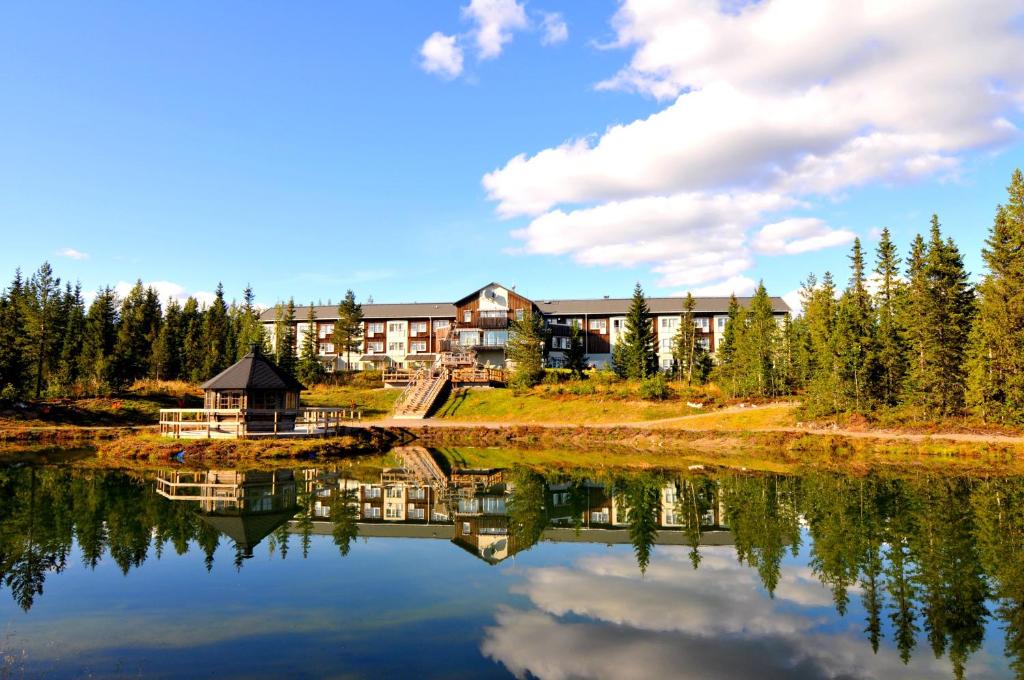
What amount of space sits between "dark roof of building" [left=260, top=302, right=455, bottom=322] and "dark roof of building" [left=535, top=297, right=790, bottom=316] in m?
14.2

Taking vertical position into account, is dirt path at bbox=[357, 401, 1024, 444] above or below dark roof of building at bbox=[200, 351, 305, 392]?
below

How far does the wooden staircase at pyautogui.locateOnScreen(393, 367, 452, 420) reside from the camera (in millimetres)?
58938

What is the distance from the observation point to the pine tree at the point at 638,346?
67.3 metres

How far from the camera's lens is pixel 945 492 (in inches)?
1024

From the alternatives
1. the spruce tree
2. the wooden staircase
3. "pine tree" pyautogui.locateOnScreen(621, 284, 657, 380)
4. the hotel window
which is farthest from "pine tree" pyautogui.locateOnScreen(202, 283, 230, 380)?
the spruce tree

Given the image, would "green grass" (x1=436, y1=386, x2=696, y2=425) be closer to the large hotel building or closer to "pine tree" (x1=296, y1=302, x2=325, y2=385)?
the large hotel building

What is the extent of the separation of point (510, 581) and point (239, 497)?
14.6 meters

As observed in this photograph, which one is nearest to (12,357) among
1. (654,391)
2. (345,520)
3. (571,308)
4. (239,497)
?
(239,497)

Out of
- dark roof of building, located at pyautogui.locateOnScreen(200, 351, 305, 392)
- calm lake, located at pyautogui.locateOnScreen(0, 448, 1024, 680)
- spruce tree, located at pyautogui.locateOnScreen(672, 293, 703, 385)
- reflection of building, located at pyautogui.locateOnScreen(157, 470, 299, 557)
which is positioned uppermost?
spruce tree, located at pyautogui.locateOnScreen(672, 293, 703, 385)

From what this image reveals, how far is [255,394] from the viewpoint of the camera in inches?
1641

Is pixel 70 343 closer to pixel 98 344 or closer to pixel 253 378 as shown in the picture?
pixel 98 344

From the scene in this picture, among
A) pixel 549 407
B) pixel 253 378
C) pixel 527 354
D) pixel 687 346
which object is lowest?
pixel 549 407

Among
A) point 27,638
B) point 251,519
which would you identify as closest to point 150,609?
point 27,638

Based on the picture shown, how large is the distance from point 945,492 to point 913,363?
930 inches
